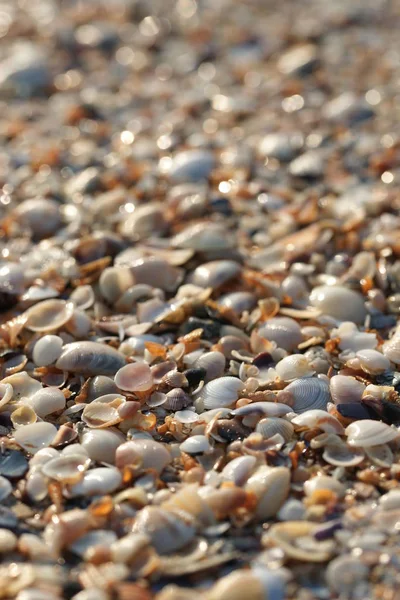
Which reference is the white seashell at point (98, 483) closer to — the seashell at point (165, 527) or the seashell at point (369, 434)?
the seashell at point (165, 527)

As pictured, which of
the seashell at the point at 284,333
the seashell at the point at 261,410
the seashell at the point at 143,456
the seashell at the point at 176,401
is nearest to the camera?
the seashell at the point at 143,456

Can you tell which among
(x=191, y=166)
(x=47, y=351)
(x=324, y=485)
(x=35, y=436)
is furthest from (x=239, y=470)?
(x=191, y=166)

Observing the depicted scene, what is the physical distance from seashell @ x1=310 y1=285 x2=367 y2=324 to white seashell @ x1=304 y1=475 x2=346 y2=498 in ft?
2.74

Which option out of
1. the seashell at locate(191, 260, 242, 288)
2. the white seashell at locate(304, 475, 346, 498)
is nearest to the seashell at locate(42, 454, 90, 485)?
the white seashell at locate(304, 475, 346, 498)

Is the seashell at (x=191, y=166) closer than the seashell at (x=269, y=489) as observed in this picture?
No

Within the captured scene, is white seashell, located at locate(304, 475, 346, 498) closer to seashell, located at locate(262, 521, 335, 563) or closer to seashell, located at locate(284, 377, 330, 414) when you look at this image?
seashell, located at locate(262, 521, 335, 563)

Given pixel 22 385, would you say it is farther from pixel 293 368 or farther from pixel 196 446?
pixel 293 368

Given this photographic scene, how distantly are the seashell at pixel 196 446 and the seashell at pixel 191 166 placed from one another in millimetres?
1826

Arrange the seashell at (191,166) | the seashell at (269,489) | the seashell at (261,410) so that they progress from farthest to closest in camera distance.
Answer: the seashell at (191,166), the seashell at (261,410), the seashell at (269,489)

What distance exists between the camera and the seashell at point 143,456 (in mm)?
2025

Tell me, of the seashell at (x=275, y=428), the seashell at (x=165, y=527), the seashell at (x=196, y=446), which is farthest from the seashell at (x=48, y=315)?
the seashell at (x=165, y=527)

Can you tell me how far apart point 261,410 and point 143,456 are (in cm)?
36

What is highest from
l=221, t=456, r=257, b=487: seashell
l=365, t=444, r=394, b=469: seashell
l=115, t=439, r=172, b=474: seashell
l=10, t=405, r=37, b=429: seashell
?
l=10, t=405, r=37, b=429: seashell

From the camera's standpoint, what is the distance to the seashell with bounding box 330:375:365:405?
2.25 metres
